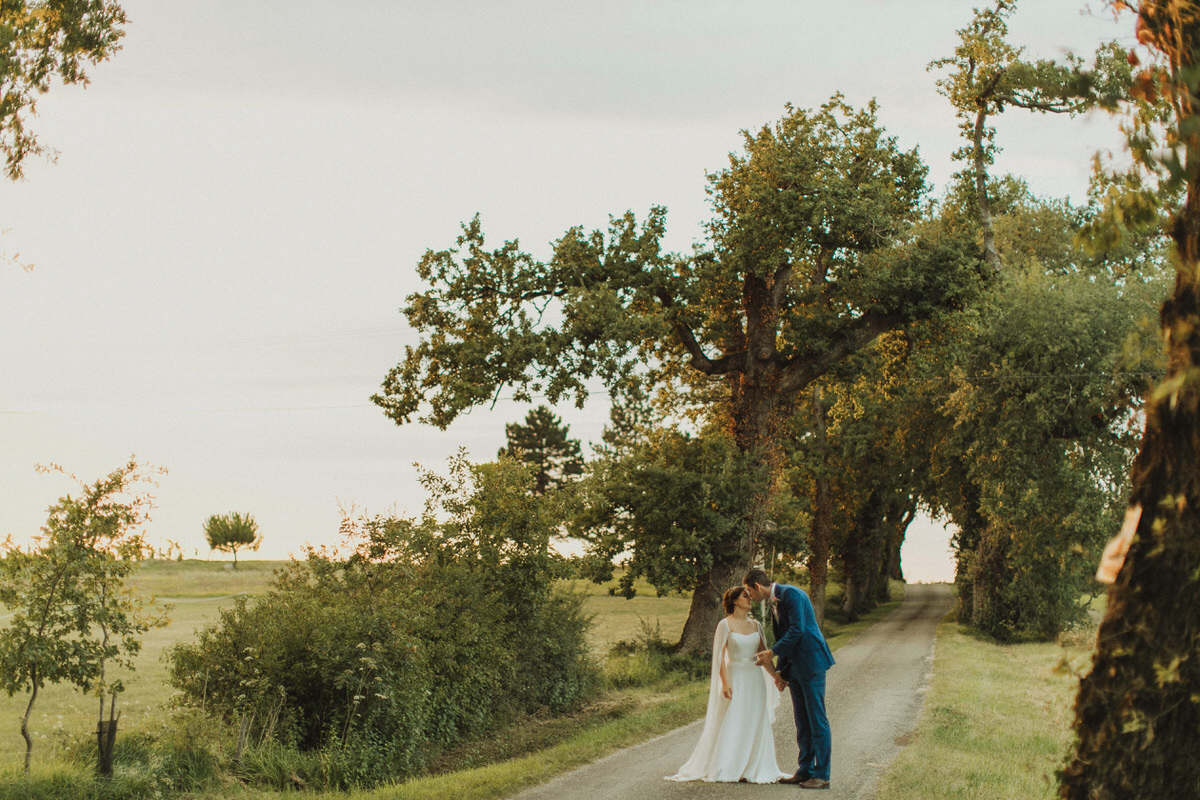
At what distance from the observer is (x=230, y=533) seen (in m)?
94.7

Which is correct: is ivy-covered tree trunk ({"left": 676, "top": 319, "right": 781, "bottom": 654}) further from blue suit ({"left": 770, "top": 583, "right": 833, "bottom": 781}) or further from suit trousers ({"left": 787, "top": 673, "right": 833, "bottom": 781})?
suit trousers ({"left": 787, "top": 673, "right": 833, "bottom": 781})

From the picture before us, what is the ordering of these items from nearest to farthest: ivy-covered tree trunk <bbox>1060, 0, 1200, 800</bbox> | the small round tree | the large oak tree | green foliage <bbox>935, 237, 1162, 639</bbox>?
ivy-covered tree trunk <bbox>1060, 0, 1200, 800</bbox> < the large oak tree < green foliage <bbox>935, 237, 1162, 639</bbox> < the small round tree

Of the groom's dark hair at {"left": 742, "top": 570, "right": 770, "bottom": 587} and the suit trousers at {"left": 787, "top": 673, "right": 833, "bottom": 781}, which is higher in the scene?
the groom's dark hair at {"left": 742, "top": 570, "right": 770, "bottom": 587}

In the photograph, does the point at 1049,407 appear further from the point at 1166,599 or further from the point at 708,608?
the point at 1166,599

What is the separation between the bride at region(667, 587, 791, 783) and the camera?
10398 millimetres

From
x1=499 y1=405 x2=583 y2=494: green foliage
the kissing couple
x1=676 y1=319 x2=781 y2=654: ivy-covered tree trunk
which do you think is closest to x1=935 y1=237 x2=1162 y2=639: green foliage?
x1=676 y1=319 x2=781 y2=654: ivy-covered tree trunk

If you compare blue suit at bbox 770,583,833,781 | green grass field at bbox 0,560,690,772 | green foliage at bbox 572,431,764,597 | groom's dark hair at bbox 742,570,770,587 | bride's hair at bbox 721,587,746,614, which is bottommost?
green grass field at bbox 0,560,690,772

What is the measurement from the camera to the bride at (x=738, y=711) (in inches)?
409

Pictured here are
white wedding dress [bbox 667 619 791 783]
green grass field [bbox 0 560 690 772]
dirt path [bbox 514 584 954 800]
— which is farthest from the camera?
green grass field [bbox 0 560 690 772]

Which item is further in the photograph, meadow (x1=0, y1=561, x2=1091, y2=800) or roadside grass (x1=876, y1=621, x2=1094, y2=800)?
meadow (x1=0, y1=561, x2=1091, y2=800)

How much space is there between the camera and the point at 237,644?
42.1ft

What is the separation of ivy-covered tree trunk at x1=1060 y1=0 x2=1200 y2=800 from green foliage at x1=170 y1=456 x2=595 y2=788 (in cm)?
955

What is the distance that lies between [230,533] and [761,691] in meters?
93.3

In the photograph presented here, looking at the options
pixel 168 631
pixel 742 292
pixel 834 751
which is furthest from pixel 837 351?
pixel 168 631
